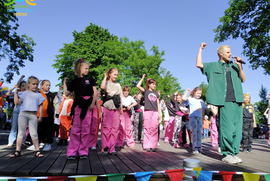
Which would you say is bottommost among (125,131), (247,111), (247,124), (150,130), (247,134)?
(125,131)

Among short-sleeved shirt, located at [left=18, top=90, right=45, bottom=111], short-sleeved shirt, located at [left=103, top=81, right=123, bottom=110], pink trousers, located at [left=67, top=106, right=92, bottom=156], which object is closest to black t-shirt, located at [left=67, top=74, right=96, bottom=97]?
pink trousers, located at [left=67, top=106, right=92, bottom=156]

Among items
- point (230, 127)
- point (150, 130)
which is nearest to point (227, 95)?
point (230, 127)

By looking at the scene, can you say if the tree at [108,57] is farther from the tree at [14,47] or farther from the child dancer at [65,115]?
the child dancer at [65,115]

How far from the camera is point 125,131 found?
22.9 feet

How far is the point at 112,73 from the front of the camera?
16.5 ft

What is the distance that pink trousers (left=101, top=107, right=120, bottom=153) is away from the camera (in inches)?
187

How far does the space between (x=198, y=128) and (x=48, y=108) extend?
4.20 metres

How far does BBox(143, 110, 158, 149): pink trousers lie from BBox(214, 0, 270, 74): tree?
11.6 meters

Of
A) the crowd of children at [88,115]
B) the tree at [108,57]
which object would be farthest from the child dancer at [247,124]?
the tree at [108,57]

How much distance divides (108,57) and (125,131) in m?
22.6

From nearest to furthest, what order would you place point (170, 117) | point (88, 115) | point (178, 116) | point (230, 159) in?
point (230, 159)
point (88, 115)
point (178, 116)
point (170, 117)

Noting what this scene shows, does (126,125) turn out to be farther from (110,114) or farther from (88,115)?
(88,115)

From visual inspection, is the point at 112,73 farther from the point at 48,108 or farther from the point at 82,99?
the point at 48,108

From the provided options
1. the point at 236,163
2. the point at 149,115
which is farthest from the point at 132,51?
the point at 236,163
